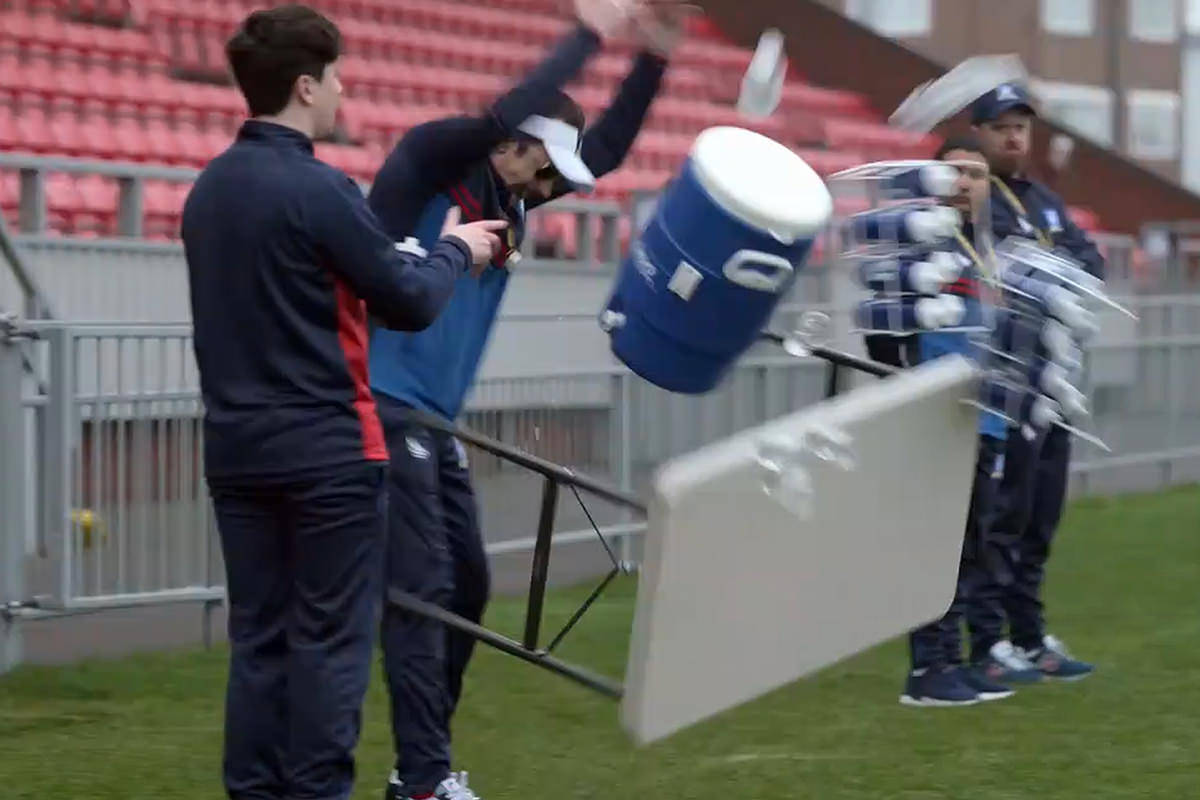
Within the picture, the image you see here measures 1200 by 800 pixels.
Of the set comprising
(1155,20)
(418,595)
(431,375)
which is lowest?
(418,595)

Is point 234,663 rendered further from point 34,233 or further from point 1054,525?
point 34,233

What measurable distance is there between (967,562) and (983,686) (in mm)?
362

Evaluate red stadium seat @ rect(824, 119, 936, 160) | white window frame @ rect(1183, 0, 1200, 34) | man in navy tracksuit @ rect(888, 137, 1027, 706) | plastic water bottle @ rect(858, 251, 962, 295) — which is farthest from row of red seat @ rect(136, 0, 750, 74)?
white window frame @ rect(1183, 0, 1200, 34)

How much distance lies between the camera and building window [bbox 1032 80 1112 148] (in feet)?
88.0

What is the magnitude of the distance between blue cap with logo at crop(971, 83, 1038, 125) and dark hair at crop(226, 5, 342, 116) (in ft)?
9.20

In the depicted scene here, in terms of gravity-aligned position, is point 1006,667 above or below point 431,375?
below

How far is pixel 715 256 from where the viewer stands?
441 centimetres

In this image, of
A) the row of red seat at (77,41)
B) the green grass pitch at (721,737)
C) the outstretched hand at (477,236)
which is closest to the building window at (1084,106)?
the row of red seat at (77,41)

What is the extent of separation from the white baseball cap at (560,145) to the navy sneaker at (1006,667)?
2.53m

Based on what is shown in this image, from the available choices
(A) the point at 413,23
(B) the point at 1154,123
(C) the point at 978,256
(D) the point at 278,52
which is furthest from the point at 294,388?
(B) the point at 1154,123

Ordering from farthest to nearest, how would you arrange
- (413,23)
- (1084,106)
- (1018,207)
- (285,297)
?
(1084,106)
(413,23)
(1018,207)
(285,297)

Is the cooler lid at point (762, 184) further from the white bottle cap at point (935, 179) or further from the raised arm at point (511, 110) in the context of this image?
the white bottle cap at point (935, 179)

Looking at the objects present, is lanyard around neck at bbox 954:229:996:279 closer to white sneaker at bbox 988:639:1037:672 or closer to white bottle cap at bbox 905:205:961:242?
white bottle cap at bbox 905:205:961:242

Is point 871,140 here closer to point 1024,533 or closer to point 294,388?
point 1024,533
